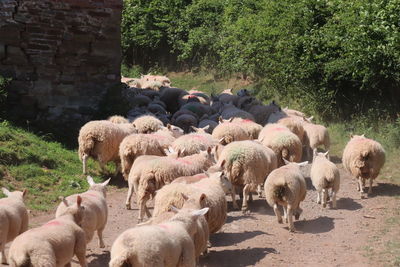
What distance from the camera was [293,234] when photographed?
10.2 meters

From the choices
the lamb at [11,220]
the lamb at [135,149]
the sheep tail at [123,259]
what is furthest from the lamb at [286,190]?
the sheep tail at [123,259]

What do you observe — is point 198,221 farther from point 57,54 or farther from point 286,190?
point 57,54

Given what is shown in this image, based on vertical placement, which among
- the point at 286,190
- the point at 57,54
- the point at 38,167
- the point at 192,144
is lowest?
the point at 38,167

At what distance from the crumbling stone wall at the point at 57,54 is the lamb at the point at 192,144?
3.85 m

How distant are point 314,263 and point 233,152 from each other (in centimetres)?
307

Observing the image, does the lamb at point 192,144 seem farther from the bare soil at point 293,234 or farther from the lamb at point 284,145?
the bare soil at point 293,234

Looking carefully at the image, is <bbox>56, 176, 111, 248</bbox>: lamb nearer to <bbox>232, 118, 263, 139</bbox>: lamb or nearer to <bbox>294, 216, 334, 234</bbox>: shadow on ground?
<bbox>294, 216, 334, 234</bbox>: shadow on ground

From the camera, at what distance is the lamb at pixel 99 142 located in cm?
1316

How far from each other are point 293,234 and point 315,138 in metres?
5.24

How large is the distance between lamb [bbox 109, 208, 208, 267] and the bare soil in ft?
5.28

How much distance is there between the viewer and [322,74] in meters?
17.8

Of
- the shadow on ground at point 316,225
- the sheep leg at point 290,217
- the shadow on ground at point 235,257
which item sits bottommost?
the shadow on ground at point 235,257

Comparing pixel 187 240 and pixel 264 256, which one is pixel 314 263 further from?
pixel 187 240

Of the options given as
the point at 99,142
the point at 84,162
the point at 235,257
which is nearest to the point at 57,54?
the point at 99,142
